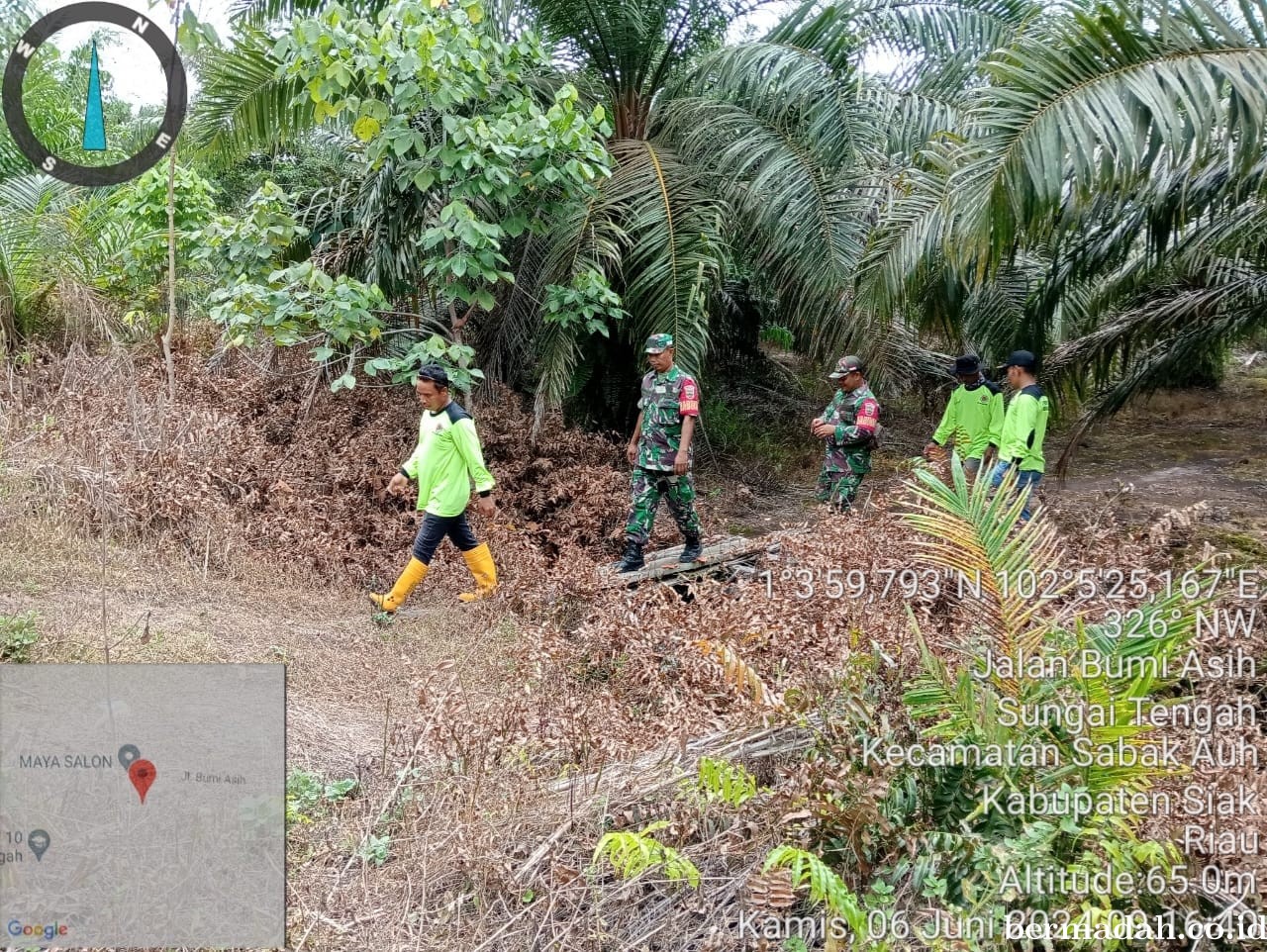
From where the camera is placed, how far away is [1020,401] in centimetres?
722

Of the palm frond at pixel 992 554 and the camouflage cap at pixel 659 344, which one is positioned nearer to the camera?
the palm frond at pixel 992 554

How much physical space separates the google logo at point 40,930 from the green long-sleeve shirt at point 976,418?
666cm

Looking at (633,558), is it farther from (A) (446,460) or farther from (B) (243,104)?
(B) (243,104)

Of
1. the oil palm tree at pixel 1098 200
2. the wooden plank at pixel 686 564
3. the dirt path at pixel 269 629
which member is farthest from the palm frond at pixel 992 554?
the wooden plank at pixel 686 564

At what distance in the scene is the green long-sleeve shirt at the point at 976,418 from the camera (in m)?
8.12

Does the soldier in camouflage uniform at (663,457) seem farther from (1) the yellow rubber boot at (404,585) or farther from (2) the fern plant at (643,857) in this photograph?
(2) the fern plant at (643,857)

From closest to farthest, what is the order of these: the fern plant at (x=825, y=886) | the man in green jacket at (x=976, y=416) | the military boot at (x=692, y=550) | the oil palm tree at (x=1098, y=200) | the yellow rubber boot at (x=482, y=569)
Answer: the fern plant at (x=825, y=886)
the oil palm tree at (x=1098, y=200)
the yellow rubber boot at (x=482, y=569)
the military boot at (x=692, y=550)
the man in green jacket at (x=976, y=416)

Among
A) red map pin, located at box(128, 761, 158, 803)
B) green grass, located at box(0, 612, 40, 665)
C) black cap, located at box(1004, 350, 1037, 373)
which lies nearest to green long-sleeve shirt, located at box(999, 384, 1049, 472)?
black cap, located at box(1004, 350, 1037, 373)

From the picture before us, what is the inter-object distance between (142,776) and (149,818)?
14 cm

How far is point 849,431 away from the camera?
7.90 m

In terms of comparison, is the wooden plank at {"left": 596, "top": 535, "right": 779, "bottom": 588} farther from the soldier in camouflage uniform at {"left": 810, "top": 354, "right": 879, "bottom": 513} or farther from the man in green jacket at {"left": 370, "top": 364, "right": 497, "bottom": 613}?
the man in green jacket at {"left": 370, "top": 364, "right": 497, "bottom": 613}

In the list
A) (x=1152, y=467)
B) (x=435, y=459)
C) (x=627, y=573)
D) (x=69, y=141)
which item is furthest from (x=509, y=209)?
(x=1152, y=467)
